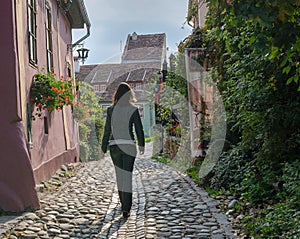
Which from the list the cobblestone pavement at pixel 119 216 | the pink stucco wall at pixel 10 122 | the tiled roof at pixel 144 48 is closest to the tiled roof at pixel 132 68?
the tiled roof at pixel 144 48

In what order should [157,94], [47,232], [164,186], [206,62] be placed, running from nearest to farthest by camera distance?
1. [47,232]
2. [164,186]
3. [206,62]
4. [157,94]

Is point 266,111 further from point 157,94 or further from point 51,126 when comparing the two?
point 157,94

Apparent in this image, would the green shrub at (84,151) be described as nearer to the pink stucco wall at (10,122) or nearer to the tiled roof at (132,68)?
the pink stucco wall at (10,122)

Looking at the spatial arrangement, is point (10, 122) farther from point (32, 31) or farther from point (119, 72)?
point (119, 72)

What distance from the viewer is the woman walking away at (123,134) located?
5.62 m

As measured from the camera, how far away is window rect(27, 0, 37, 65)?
707 cm

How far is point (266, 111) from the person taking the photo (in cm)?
546

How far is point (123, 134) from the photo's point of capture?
224 inches

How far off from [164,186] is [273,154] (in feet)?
8.68

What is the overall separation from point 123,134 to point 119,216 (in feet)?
3.54

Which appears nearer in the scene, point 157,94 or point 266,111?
point 266,111

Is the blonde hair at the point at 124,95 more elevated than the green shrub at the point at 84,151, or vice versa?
the blonde hair at the point at 124,95

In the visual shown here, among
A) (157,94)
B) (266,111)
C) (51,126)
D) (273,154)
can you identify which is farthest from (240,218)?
(157,94)

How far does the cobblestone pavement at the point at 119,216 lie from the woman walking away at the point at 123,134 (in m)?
0.51
